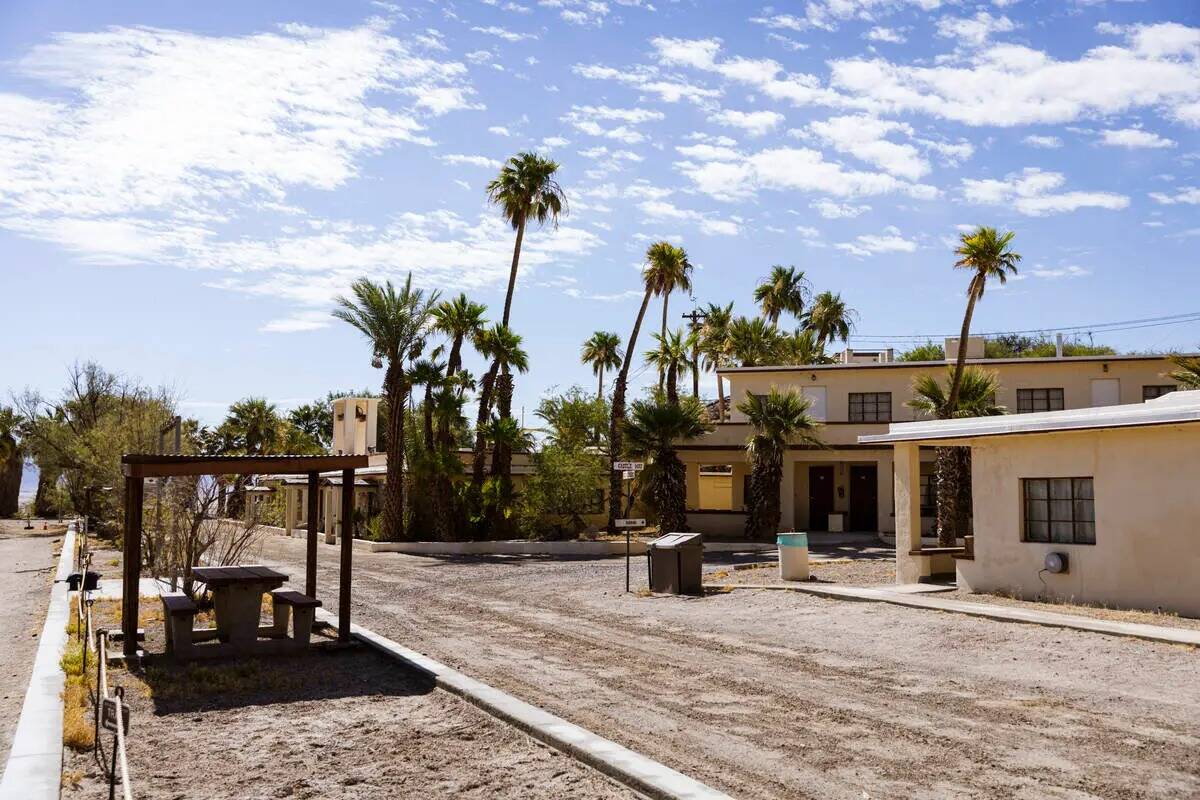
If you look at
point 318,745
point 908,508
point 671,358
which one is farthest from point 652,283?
point 318,745

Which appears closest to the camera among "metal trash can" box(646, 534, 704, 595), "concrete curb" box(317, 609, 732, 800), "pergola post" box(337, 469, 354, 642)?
"concrete curb" box(317, 609, 732, 800)

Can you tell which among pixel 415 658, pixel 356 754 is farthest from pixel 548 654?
pixel 356 754

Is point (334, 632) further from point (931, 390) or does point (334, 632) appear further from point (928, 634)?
point (931, 390)

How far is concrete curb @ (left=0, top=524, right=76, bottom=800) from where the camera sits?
244 inches

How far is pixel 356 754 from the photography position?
7191mm

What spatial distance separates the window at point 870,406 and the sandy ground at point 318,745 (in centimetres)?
2798

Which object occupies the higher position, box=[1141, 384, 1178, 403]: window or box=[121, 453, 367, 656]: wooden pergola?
box=[1141, 384, 1178, 403]: window

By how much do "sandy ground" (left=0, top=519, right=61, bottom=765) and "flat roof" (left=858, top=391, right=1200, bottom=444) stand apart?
13.3 m

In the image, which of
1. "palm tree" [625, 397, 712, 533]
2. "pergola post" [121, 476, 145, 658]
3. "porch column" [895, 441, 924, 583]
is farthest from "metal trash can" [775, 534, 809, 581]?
"palm tree" [625, 397, 712, 533]

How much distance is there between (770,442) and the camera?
31516mm

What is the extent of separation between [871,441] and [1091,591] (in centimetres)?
506

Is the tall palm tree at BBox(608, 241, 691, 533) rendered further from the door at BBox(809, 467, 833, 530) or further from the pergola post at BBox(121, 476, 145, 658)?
the pergola post at BBox(121, 476, 145, 658)

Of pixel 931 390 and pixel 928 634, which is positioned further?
pixel 931 390

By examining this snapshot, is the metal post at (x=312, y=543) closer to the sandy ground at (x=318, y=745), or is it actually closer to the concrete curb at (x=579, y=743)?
the sandy ground at (x=318, y=745)
